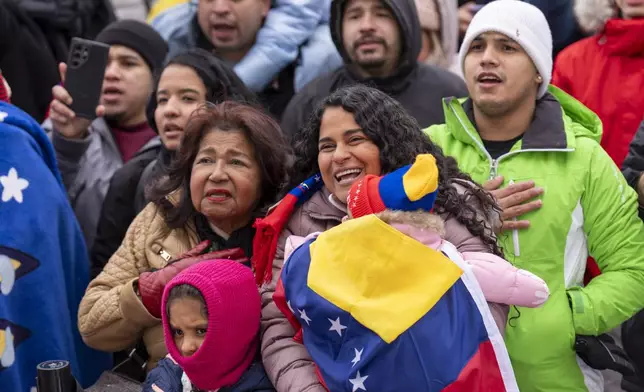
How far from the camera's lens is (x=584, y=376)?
3912 mm

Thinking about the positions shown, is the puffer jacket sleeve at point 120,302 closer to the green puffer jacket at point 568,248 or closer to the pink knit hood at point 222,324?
the pink knit hood at point 222,324

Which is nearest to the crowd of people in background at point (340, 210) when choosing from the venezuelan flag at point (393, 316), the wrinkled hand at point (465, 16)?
the venezuelan flag at point (393, 316)

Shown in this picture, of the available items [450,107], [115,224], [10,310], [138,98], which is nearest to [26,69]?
[138,98]

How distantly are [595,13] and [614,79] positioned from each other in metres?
0.32

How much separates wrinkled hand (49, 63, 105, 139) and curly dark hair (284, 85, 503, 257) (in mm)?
1549

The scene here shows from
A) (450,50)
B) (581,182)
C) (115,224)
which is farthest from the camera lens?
(450,50)

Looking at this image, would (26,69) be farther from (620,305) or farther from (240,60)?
(620,305)

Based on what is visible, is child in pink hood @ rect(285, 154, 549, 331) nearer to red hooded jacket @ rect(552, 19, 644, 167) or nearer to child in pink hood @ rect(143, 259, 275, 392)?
child in pink hood @ rect(143, 259, 275, 392)

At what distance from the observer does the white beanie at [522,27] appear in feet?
13.5

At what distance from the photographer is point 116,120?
220 inches

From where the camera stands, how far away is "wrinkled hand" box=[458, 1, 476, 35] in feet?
20.1

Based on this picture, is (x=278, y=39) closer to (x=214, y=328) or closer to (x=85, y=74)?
(x=85, y=74)

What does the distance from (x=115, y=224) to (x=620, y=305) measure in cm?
209

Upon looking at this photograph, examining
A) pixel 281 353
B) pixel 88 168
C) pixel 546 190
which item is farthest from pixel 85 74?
pixel 546 190
